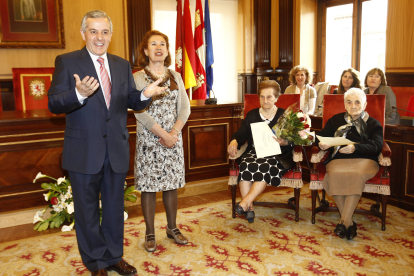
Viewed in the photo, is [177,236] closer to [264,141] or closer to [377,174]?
[264,141]

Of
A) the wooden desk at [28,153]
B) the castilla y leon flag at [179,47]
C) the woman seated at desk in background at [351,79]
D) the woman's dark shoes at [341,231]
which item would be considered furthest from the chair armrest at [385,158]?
the castilla y leon flag at [179,47]

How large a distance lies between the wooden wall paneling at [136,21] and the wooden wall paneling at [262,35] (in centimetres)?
235

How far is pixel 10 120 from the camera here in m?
3.53

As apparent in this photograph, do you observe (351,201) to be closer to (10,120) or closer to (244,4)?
(10,120)

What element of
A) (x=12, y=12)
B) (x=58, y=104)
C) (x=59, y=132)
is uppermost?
(x=12, y=12)

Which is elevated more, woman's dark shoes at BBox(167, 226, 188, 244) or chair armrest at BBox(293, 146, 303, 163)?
chair armrest at BBox(293, 146, 303, 163)

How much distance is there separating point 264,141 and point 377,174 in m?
1.04

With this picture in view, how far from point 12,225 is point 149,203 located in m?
1.66

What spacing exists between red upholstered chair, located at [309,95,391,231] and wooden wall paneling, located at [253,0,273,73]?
400 centimetres

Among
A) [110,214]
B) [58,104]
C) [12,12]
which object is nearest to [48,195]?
[110,214]

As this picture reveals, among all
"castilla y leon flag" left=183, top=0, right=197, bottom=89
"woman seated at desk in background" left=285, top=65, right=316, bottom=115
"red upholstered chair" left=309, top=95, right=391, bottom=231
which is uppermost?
"castilla y leon flag" left=183, top=0, right=197, bottom=89

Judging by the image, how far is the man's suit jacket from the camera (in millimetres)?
2154

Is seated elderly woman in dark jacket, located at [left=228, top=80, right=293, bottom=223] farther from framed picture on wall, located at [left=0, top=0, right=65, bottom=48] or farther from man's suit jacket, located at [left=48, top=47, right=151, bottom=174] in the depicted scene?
framed picture on wall, located at [left=0, top=0, right=65, bottom=48]

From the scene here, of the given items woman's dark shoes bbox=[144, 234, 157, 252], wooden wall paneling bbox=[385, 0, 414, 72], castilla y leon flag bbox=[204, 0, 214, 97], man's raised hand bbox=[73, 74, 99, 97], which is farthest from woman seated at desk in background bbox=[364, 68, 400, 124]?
man's raised hand bbox=[73, 74, 99, 97]
